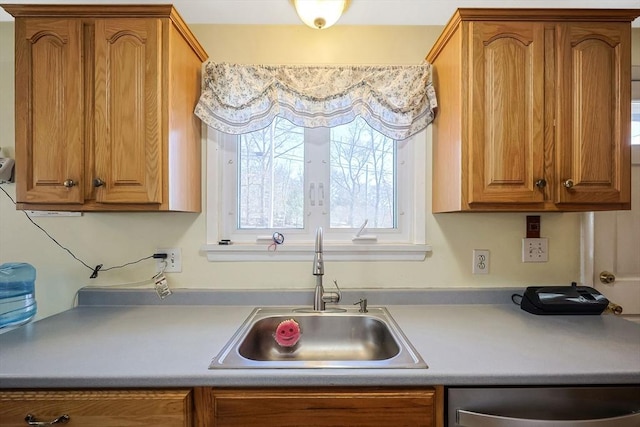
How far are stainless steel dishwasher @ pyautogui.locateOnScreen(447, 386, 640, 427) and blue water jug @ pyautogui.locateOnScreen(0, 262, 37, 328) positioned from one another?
68.6 inches

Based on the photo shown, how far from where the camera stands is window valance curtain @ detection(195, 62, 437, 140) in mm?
1508

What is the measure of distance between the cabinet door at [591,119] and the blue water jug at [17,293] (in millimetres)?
2294

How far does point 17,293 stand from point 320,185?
1472 millimetres

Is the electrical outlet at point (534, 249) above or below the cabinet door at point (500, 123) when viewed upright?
below

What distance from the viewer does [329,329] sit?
144 cm

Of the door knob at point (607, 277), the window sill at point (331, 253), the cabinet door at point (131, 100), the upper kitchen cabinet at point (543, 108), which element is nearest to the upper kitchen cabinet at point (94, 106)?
the cabinet door at point (131, 100)

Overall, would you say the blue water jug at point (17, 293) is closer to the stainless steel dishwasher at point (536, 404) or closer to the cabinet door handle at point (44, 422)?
the cabinet door handle at point (44, 422)

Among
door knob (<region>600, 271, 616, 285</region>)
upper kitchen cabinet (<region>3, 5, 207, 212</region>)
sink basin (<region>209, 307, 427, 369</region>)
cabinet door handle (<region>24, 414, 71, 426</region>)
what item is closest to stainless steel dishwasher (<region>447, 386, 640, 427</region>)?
sink basin (<region>209, 307, 427, 369</region>)

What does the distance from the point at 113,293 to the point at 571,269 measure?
7.26 feet

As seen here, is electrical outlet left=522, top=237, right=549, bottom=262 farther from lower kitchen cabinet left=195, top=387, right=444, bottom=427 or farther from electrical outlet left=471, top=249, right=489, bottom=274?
lower kitchen cabinet left=195, top=387, right=444, bottom=427

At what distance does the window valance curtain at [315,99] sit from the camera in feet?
4.95

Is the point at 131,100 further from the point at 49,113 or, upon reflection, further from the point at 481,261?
the point at 481,261

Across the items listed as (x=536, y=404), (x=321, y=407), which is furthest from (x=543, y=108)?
(x=321, y=407)

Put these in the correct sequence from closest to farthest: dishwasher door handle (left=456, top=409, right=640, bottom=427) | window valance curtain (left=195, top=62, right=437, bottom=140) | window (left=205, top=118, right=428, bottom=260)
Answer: dishwasher door handle (left=456, top=409, right=640, bottom=427)
window valance curtain (left=195, top=62, right=437, bottom=140)
window (left=205, top=118, right=428, bottom=260)
